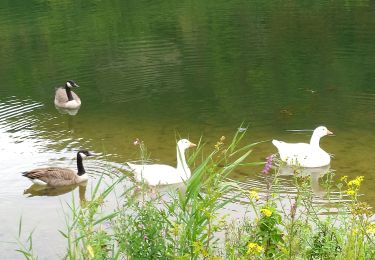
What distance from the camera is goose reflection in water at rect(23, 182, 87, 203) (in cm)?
1102

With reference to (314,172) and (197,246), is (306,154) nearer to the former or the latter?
(314,172)

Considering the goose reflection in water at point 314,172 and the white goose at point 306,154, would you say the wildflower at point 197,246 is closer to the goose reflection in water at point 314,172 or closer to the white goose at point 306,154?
the goose reflection in water at point 314,172

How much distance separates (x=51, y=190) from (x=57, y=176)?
266 mm

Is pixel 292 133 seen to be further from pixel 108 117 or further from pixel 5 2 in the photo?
pixel 5 2

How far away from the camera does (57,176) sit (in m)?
11.1

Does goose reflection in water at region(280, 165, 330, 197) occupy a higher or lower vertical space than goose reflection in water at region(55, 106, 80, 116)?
lower

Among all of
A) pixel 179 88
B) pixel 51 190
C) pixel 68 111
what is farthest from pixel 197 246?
pixel 179 88

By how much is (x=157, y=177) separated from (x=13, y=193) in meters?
2.29

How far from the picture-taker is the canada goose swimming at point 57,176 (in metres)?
11.0

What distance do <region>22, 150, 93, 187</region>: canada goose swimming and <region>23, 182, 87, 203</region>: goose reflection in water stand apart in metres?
0.09

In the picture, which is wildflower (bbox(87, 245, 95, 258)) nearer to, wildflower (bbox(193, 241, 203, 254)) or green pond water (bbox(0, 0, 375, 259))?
wildflower (bbox(193, 241, 203, 254))

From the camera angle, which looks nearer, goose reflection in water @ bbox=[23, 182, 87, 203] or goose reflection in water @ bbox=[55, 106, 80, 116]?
goose reflection in water @ bbox=[23, 182, 87, 203]

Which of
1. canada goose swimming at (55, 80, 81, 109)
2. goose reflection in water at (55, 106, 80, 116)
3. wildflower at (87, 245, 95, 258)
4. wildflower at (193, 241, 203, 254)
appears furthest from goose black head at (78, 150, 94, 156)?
wildflower at (193, 241, 203, 254)

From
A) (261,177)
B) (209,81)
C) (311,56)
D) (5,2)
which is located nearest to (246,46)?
(311,56)
